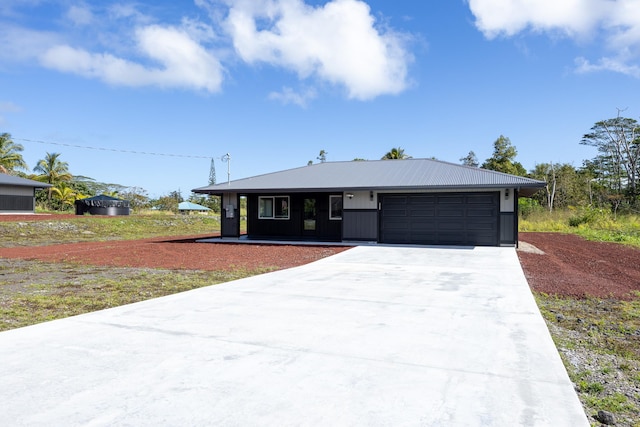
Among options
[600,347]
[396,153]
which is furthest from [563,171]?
[600,347]

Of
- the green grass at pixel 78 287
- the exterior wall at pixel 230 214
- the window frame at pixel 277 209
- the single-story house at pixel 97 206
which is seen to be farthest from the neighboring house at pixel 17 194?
the green grass at pixel 78 287

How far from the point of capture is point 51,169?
128 ft

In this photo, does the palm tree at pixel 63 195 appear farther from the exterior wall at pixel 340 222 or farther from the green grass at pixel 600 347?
the green grass at pixel 600 347

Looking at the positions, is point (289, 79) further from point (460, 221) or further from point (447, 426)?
point (447, 426)

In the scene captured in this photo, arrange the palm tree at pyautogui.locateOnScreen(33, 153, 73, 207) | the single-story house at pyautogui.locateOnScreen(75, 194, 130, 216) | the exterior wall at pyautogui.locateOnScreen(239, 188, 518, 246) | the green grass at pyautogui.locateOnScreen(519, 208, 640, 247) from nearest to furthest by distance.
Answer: the exterior wall at pyautogui.locateOnScreen(239, 188, 518, 246), the green grass at pyautogui.locateOnScreen(519, 208, 640, 247), the single-story house at pyautogui.locateOnScreen(75, 194, 130, 216), the palm tree at pyautogui.locateOnScreen(33, 153, 73, 207)

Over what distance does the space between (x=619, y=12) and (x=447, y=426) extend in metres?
18.8

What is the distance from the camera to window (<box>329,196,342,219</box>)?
16.4 metres

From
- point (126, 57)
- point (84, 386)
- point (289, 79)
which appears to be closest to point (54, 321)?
point (84, 386)

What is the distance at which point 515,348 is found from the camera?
362 cm

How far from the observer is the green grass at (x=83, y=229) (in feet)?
61.1

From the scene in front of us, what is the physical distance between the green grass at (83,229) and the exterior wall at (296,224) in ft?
22.7

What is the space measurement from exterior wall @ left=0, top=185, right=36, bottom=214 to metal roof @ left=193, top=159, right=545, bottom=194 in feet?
63.6

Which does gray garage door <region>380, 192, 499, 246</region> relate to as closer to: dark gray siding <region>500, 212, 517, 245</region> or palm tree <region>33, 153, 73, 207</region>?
dark gray siding <region>500, 212, 517, 245</region>

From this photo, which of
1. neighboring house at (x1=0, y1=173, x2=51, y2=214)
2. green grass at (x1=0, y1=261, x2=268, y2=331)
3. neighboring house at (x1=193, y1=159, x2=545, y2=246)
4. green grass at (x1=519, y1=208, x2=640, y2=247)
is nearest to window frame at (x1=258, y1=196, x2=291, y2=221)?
neighboring house at (x1=193, y1=159, x2=545, y2=246)
